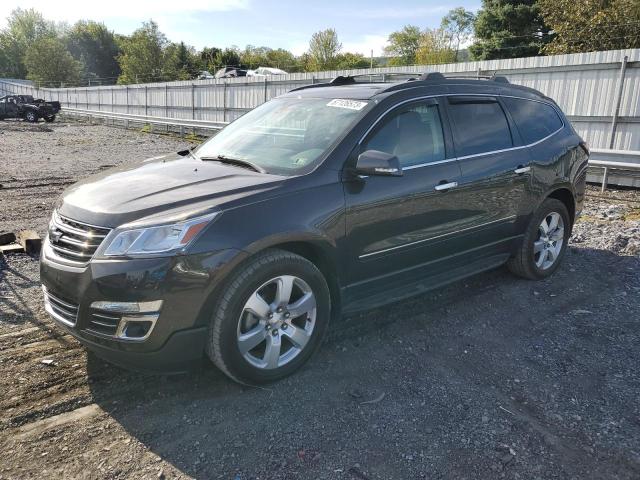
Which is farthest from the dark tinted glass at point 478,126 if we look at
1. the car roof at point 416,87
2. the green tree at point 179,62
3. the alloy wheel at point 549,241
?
the green tree at point 179,62

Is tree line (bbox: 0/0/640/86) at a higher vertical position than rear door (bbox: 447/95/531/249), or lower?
higher

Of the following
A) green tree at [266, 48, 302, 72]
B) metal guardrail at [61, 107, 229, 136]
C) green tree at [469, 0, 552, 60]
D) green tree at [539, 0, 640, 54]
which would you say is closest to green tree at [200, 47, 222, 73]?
green tree at [266, 48, 302, 72]

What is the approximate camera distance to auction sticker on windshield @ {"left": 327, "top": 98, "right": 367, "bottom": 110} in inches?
153

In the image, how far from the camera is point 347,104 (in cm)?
399

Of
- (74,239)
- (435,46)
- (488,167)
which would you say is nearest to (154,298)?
(74,239)

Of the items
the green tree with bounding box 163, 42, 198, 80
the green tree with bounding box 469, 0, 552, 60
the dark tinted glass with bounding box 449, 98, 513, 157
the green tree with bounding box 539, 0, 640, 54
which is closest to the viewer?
the dark tinted glass with bounding box 449, 98, 513, 157

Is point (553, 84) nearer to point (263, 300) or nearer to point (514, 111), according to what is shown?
point (514, 111)

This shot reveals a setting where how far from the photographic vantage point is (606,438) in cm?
292

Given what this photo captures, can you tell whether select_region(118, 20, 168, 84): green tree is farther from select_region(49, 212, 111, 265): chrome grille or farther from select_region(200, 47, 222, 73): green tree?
select_region(49, 212, 111, 265): chrome grille

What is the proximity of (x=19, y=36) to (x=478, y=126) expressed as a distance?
121 metres

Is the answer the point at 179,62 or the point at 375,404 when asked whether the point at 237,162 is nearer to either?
the point at 375,404

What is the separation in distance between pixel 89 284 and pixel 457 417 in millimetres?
2256

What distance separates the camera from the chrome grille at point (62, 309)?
9.87 feet

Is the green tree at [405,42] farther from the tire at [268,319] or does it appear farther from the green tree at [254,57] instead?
the tire at [268,319]
